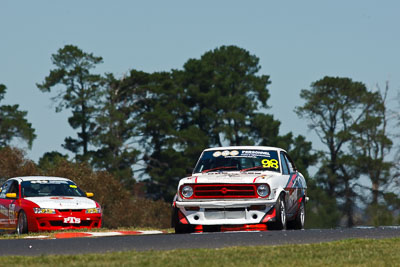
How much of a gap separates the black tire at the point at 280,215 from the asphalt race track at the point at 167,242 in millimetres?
921

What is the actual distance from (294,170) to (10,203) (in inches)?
253

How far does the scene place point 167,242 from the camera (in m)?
14.2

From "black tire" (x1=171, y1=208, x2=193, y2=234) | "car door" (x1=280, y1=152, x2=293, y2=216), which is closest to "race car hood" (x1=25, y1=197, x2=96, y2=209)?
"black tire" (x1=171, y1=208, x2=193, y2=234)

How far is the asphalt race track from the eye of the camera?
13180 mm

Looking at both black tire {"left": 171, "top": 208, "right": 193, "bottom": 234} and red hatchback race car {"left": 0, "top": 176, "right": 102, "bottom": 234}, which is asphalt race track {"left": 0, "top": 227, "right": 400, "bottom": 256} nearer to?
black tire {"left": 171, "top": 208, "right": 193, "bottom": 234}

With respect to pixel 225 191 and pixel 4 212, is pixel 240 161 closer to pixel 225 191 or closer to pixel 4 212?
pixel 225 191

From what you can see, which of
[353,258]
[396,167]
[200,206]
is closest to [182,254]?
[353,258]

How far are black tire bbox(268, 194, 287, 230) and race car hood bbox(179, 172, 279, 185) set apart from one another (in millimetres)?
456

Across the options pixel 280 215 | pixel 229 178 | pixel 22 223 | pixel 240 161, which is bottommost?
pixel 280 215

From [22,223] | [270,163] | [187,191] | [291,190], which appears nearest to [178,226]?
[187,191]

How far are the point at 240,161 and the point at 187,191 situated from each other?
5.13 feet

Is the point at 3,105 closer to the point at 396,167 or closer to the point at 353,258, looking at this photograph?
the point at 396,167

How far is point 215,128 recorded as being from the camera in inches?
3155

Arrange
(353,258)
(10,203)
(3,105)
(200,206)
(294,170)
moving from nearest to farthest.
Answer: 1. (353,258)
2. (200,206)
3. (294,170)
4. (10,203)
5. (3,105)
